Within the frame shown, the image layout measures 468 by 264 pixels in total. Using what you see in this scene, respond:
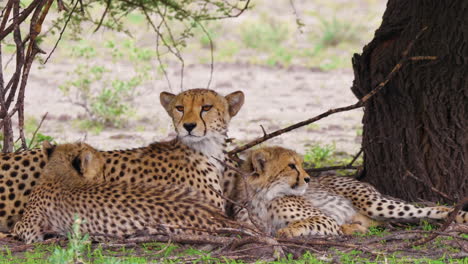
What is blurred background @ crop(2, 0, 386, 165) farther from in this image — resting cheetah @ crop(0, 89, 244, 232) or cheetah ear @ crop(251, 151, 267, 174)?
cheetah ear @ crop(251, 151, 267, 174)

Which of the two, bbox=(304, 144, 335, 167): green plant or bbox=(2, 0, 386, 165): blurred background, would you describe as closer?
bbox=(304, 144, 335, 167): green plant

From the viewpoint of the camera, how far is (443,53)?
498 cm

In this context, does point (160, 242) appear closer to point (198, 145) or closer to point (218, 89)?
point (198, 145)

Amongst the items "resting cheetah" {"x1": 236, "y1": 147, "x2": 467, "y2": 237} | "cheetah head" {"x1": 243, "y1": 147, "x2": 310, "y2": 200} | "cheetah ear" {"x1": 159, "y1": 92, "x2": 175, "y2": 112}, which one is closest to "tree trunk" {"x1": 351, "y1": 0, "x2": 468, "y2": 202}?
"resting cheetah" {"x1": 236, "y1": 147, "x2": 467, "y2": 237}

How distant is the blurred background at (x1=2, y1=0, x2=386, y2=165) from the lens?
8297 millimetres

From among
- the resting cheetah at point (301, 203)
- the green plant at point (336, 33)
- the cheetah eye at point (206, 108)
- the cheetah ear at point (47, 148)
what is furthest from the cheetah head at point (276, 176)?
the green plant at point (336, 33)

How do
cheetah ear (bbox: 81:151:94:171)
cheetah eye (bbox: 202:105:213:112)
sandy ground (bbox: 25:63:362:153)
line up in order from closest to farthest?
cheetah ear (bbox: 81:151:94:171), cheetah eye (bbox: 202:105:213:112), sandy ground (bbox: 25:63:362:153)

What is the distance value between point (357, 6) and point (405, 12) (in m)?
10.2

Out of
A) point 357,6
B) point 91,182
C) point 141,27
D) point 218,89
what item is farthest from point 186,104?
point 357,6

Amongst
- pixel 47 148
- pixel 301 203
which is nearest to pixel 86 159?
pixel 47 148

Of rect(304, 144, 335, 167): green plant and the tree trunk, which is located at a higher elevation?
the tree trunk

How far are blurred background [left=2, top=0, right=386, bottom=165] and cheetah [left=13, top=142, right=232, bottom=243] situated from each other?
1302 mm

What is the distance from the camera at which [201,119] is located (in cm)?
477

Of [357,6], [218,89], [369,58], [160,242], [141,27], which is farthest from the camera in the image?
[357,6]
